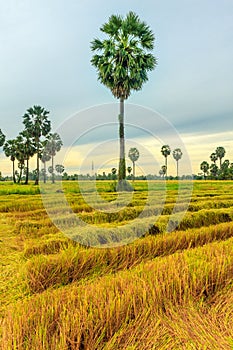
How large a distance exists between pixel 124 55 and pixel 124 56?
6cm

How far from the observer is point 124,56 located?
60.2 feet

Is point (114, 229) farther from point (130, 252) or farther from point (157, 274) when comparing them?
point (157, 274)

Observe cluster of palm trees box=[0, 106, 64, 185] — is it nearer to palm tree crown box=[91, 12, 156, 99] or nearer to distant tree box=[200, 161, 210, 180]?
palm tree crown box=[91, 12, 156, 99]

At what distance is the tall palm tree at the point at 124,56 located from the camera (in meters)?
18.5

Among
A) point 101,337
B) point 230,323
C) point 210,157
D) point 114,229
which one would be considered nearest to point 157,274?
point 230,323

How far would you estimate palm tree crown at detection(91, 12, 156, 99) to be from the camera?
728 inches

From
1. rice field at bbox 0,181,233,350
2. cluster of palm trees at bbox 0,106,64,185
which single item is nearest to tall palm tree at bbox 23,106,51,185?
cluster of palm trees at bbox 0,106,64,185

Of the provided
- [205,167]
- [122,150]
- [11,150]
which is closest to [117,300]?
[122,150]

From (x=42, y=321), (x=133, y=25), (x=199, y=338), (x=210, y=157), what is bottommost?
(x=199, y=338)

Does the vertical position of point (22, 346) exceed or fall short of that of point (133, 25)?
it falls short

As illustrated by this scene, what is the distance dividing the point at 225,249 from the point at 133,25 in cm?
1798

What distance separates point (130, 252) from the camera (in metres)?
4.31

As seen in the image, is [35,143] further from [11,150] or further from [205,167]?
[205,167]

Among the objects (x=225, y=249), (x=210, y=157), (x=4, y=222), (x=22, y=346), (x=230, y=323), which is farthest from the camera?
(x=210, y=157)
